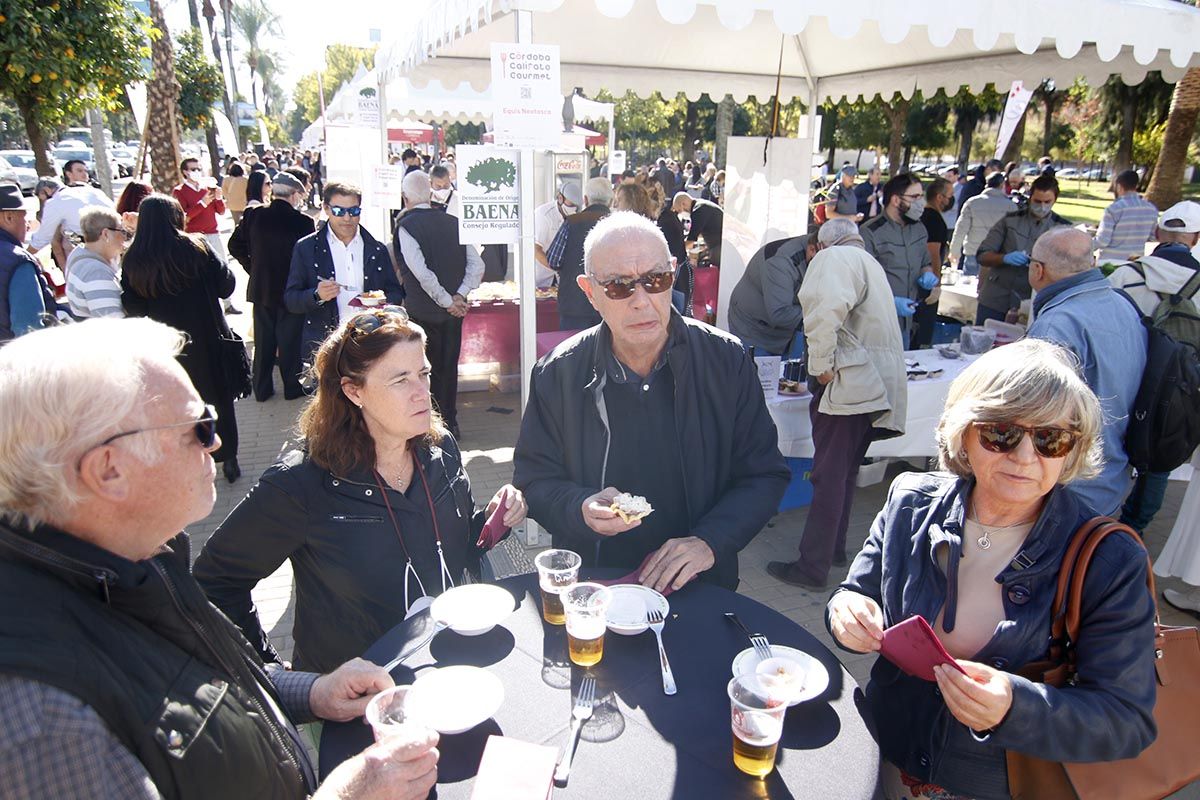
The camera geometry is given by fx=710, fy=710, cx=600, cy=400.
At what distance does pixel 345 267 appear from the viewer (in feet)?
18.6

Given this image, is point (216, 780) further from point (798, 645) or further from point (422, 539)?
point (798, 645)

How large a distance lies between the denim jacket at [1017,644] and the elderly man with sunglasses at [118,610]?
1244mm

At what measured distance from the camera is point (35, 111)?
8.23m

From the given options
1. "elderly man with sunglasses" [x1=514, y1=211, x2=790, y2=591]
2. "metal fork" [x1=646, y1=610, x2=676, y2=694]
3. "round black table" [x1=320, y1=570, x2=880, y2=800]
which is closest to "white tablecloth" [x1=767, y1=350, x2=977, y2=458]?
"elderly man with sunglasses" [x1=514, y1=211, x2=790, y2=591]

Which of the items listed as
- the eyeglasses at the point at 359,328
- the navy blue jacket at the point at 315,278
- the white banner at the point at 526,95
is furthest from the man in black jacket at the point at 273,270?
the eyeglasses at the point at 359,328

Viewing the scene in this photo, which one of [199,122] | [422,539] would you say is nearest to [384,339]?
[422,539]

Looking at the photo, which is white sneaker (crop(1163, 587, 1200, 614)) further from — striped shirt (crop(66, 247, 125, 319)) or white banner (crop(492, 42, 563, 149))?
striped shirt (crop(66, 247, 125, 319))

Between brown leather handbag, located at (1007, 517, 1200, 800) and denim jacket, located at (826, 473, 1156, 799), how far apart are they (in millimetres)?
26

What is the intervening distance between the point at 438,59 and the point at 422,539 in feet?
24.8

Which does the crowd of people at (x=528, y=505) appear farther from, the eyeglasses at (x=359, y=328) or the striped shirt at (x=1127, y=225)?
the striped shirt at (x=1127, y=225)

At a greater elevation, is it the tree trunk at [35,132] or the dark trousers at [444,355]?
the tree trunk at [35,132]

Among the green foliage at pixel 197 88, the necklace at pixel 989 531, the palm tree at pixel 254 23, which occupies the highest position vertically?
the palm tree at pixel 254 23

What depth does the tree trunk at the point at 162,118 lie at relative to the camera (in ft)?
40.1

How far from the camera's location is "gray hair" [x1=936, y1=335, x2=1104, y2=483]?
1723 mm
